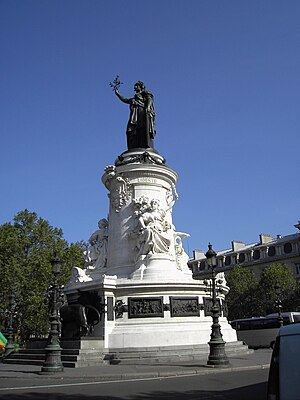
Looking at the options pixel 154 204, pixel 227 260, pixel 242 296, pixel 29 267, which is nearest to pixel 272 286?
pixel 242 296

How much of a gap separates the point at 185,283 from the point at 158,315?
1.97 m

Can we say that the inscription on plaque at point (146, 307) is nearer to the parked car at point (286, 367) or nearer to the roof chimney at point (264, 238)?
the parked car at point (286, 367)

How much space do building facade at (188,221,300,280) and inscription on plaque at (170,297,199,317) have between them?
188ft

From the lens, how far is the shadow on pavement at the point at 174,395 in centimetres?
1016

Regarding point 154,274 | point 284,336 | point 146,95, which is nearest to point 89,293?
point 154,274

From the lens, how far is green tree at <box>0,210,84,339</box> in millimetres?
39344

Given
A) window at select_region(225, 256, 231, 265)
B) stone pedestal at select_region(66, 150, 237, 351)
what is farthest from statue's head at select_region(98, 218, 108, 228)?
window at select_region(225, 256, 231, 265)

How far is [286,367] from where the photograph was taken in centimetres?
489

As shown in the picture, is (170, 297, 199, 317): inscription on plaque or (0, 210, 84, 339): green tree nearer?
(170, 297, 199, 317): inscription on plaque

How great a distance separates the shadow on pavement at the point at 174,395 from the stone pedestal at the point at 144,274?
844 cm

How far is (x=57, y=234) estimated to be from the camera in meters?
45.5

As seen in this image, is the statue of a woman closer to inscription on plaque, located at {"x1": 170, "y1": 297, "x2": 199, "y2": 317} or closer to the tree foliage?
inscription on plaque, located at {"x1": 170, "y1": 297, "x2": 199, "y2": 317}

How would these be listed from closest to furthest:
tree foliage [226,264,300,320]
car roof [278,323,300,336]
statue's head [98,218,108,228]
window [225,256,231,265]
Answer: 1. car roof [278,323,300,336]
2. statue's head [98,218,108,228]
3. tree foliage [226,264,300,320]
4. window [225,256,231,265]

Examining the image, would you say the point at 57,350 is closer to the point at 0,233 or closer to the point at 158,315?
the point at 158,315
